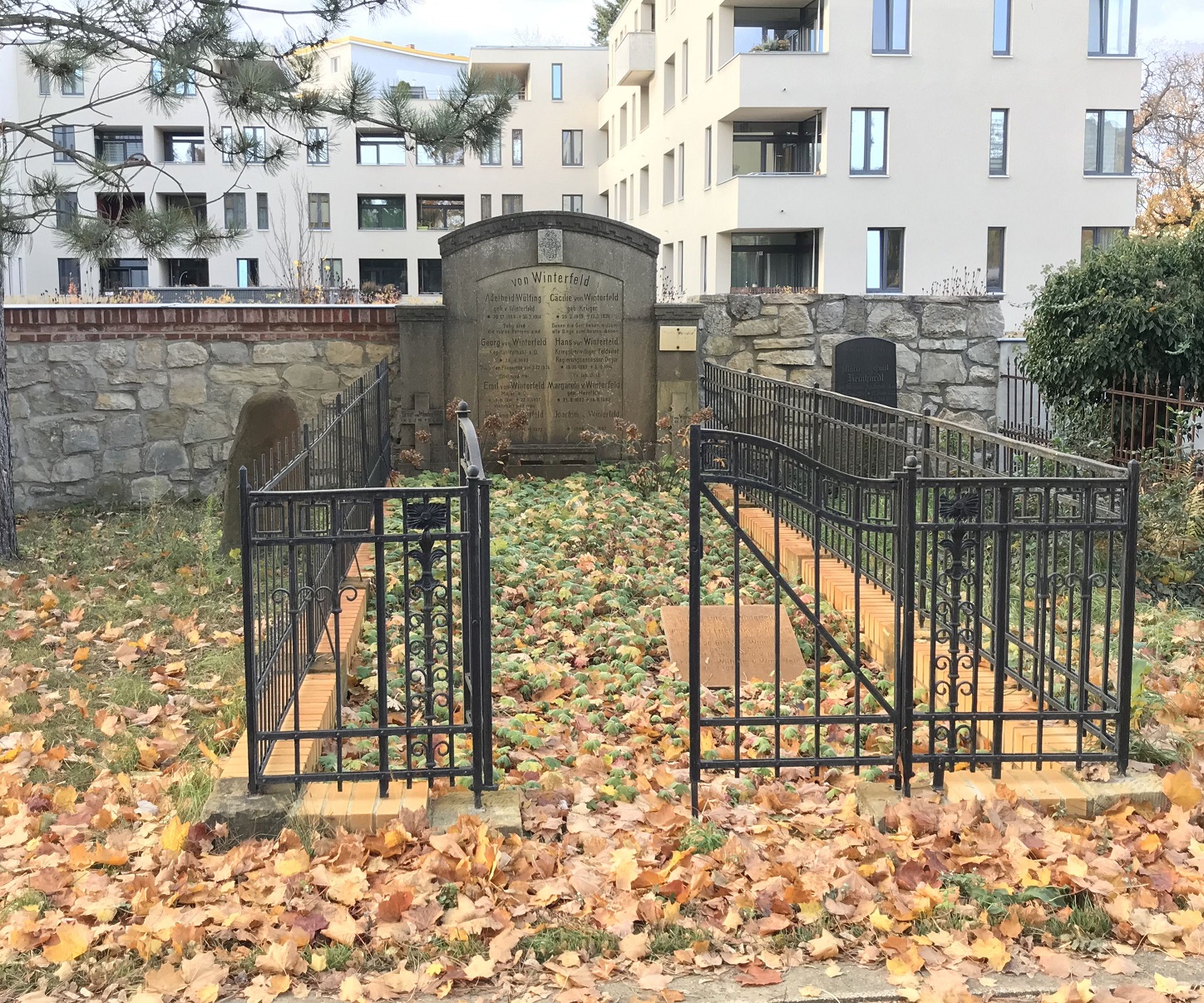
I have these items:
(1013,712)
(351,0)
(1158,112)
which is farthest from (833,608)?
(1158,112)

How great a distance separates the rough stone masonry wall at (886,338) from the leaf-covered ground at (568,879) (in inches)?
274

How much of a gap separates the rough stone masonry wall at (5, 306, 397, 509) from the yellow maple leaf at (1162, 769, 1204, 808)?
831 cm

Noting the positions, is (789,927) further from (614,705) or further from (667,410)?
(667,410)

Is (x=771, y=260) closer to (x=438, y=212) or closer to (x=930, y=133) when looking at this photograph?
(x=930, y=133)

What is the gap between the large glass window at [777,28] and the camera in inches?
1104

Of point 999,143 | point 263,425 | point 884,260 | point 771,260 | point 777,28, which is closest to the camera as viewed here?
point 263,425

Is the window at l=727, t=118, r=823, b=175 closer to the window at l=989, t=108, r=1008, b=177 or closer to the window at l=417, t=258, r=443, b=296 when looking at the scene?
the window at l=989, t=108, r=1008, b=177

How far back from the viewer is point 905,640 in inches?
165

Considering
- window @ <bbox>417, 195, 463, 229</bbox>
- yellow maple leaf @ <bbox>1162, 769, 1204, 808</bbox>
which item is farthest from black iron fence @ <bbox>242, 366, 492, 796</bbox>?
window @ <bbox>417, 195, 463, 229</bbox>

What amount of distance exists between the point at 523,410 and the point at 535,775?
6.54 meters

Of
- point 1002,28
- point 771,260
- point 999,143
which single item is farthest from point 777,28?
point 999,143

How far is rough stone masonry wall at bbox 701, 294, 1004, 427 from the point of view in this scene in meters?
11.8

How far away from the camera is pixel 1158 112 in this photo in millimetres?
36938

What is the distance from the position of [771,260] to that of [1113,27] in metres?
9.52
